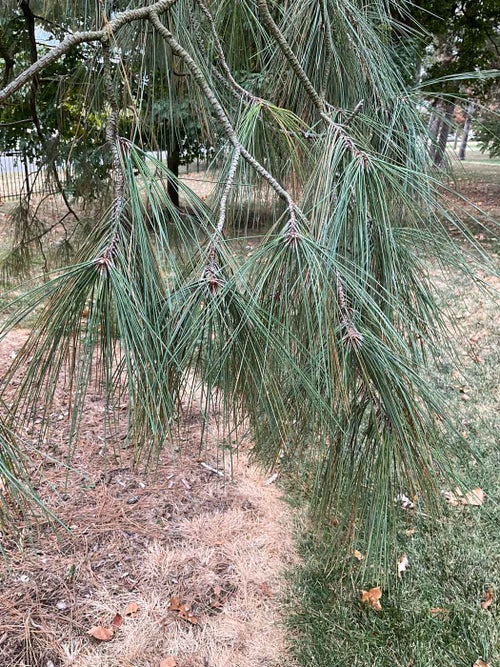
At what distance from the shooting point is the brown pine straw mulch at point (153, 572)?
1810 millimetres

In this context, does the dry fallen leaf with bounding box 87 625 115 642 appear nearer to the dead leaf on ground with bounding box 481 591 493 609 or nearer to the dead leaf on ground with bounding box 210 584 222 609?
the dead leaf on ground with bounding box 210 584 222 609

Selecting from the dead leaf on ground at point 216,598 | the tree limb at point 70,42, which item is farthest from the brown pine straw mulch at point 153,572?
the tree limb at point 70,42

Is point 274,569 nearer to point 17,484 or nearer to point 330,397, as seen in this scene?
point 330,397

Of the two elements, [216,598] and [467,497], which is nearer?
[467,497]

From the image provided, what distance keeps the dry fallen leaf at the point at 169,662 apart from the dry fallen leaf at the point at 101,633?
0.70 feet

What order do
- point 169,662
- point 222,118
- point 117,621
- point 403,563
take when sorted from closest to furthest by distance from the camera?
point 222,118, point 169,662, point 117,621, point 403,563

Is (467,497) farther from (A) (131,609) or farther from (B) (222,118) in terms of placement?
(A) (131,609)

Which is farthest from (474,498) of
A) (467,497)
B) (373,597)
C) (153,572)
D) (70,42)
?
(153,572)

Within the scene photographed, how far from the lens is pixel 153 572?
2105 mm

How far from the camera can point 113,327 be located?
76cm

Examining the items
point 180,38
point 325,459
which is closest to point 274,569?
point 325,459

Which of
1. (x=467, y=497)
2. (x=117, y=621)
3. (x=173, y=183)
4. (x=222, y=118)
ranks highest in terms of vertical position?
(x=222, y=118)

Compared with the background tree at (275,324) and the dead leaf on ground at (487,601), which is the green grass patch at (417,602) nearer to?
the dead leaf on ground at (487,601)

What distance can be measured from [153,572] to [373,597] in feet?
2.78
